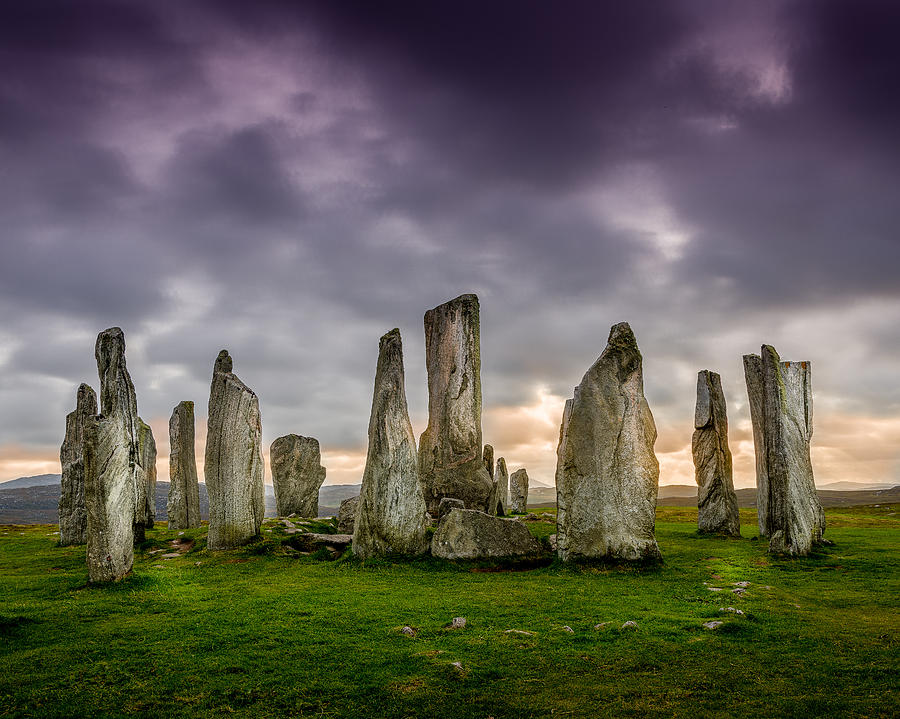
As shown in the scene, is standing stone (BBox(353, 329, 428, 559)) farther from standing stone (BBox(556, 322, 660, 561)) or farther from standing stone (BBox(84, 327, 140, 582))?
standing stone (BBox(84, 327, 140, 582))

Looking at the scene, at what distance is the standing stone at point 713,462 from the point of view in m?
21.9

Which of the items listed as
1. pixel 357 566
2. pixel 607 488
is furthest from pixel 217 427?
pixel 607 488

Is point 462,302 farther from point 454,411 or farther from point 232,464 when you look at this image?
point 232,464

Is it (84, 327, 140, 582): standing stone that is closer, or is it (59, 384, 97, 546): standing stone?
(84, 327, 140, 582): standing stone

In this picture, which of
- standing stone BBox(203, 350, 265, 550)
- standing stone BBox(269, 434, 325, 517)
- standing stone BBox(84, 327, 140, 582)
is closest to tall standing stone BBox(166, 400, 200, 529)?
standing stone BBox(269, 434, 325, 517)

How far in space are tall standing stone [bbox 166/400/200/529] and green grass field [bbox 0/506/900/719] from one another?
10740mm

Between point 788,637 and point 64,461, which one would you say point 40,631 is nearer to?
point 788,637

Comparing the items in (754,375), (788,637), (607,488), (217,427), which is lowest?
(788,637)

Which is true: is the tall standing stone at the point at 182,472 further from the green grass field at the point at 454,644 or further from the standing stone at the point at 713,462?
the standing stone at the point at 713,462

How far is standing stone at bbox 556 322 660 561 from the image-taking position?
47.2 feet

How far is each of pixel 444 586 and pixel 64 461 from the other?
16.5m

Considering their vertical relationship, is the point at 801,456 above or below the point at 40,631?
above

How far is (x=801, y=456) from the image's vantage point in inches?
645

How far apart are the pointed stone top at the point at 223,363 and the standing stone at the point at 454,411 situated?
786 centimetres
